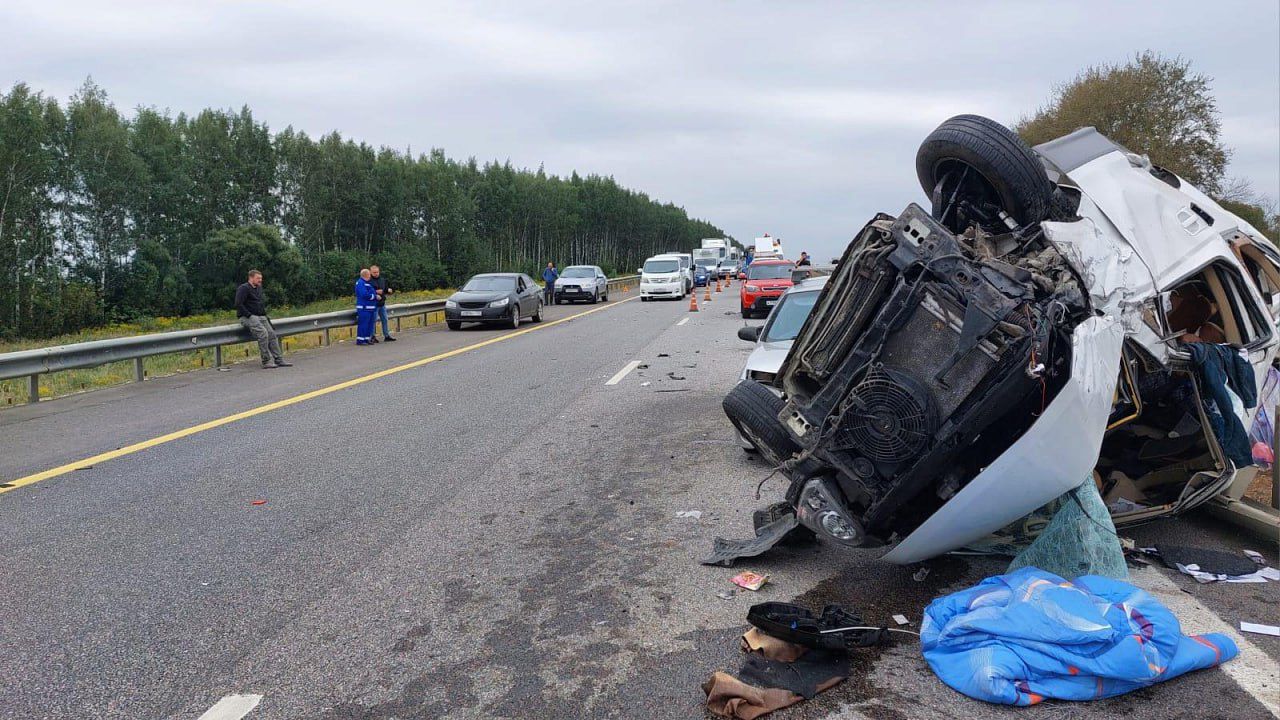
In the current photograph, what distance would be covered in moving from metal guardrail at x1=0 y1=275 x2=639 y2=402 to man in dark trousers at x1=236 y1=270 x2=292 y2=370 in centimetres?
32

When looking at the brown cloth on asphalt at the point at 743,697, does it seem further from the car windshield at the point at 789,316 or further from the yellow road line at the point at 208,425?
the yellow road line at the point at 208,425

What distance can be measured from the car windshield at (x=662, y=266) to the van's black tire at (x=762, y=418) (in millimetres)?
32298

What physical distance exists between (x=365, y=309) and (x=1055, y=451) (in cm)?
1784

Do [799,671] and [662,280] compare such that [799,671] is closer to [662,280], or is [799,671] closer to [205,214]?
[662,280]

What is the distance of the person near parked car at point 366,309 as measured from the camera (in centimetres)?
1958

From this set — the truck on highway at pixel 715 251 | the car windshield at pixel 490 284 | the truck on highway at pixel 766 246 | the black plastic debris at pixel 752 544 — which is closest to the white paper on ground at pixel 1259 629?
the black plastic debris at pixel 752 544

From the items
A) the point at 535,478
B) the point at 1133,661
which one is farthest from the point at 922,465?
the point at 535,478

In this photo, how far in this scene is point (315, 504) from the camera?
625 centimetres

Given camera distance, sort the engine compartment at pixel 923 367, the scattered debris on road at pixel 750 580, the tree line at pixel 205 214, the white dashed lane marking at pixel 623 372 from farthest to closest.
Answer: the tree line at pixel 205 214
the white dashed lane marking at pixel 623 372
the scattered debris on road at pixel 750 580
the engine compartment at pixel 923 367

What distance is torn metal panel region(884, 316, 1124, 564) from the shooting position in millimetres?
3826

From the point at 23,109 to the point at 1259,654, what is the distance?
49.5 metres

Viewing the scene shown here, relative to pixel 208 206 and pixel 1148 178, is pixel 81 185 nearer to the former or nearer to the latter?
pixel 208 206

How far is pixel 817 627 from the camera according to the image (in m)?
3.68

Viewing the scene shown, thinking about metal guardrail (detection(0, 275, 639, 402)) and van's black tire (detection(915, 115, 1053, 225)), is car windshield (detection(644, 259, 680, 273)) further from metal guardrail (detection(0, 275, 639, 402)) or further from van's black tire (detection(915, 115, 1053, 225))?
van's black tire (detection(915, 115, 1053, 225))
